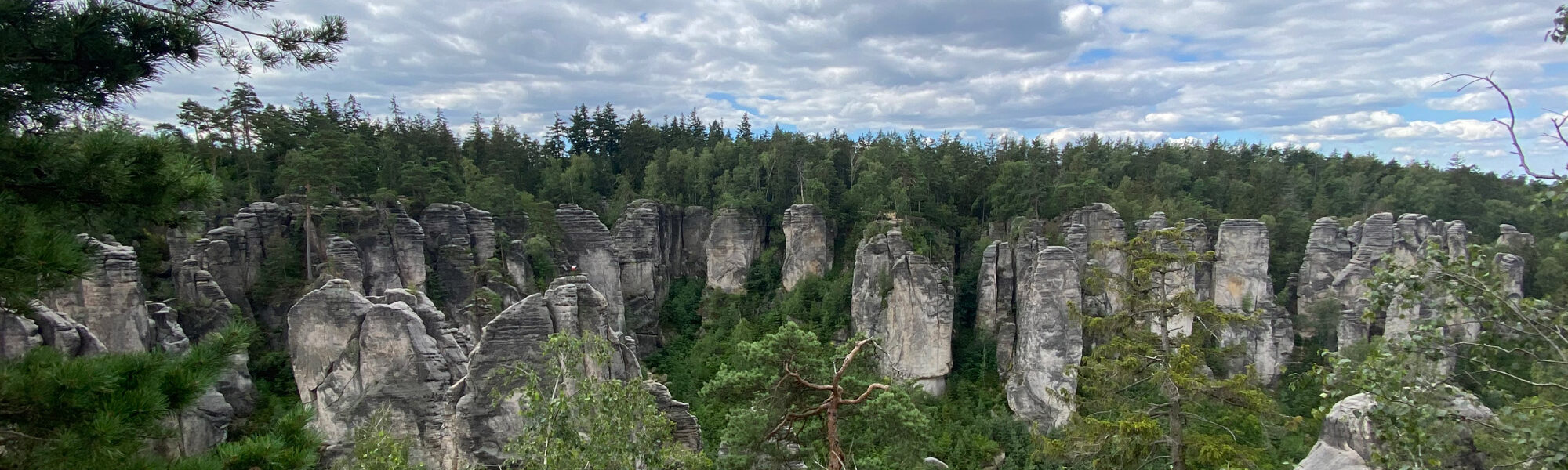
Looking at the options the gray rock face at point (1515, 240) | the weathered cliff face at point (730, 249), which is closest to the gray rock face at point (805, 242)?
the weathered cliff face at point (730, 249)

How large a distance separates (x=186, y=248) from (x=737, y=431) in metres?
22.8

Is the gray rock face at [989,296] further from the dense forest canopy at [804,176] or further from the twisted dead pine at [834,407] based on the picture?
the twisted dead pine at [834,407]

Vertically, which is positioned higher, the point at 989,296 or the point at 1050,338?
the point at 989,296

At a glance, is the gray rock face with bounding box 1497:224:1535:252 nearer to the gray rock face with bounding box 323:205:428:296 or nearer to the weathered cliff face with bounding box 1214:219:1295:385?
the weathered cliff face with bounding box 1214:219:1295:385

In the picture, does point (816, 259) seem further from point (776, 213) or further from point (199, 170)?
point (199, 170)

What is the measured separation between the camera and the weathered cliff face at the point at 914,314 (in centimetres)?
3155

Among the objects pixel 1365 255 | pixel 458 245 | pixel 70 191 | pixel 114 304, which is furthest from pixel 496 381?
pixel 1365 255

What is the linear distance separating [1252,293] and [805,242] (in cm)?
2153

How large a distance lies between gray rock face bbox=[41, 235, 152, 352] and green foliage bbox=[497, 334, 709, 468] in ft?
57.6

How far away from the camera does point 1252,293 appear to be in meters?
34.8

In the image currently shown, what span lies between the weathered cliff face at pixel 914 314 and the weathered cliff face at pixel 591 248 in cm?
1249

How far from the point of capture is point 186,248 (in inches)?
931

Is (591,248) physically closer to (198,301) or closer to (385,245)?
(385,245)

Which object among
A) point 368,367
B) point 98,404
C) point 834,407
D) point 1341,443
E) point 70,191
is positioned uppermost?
point 70,191
